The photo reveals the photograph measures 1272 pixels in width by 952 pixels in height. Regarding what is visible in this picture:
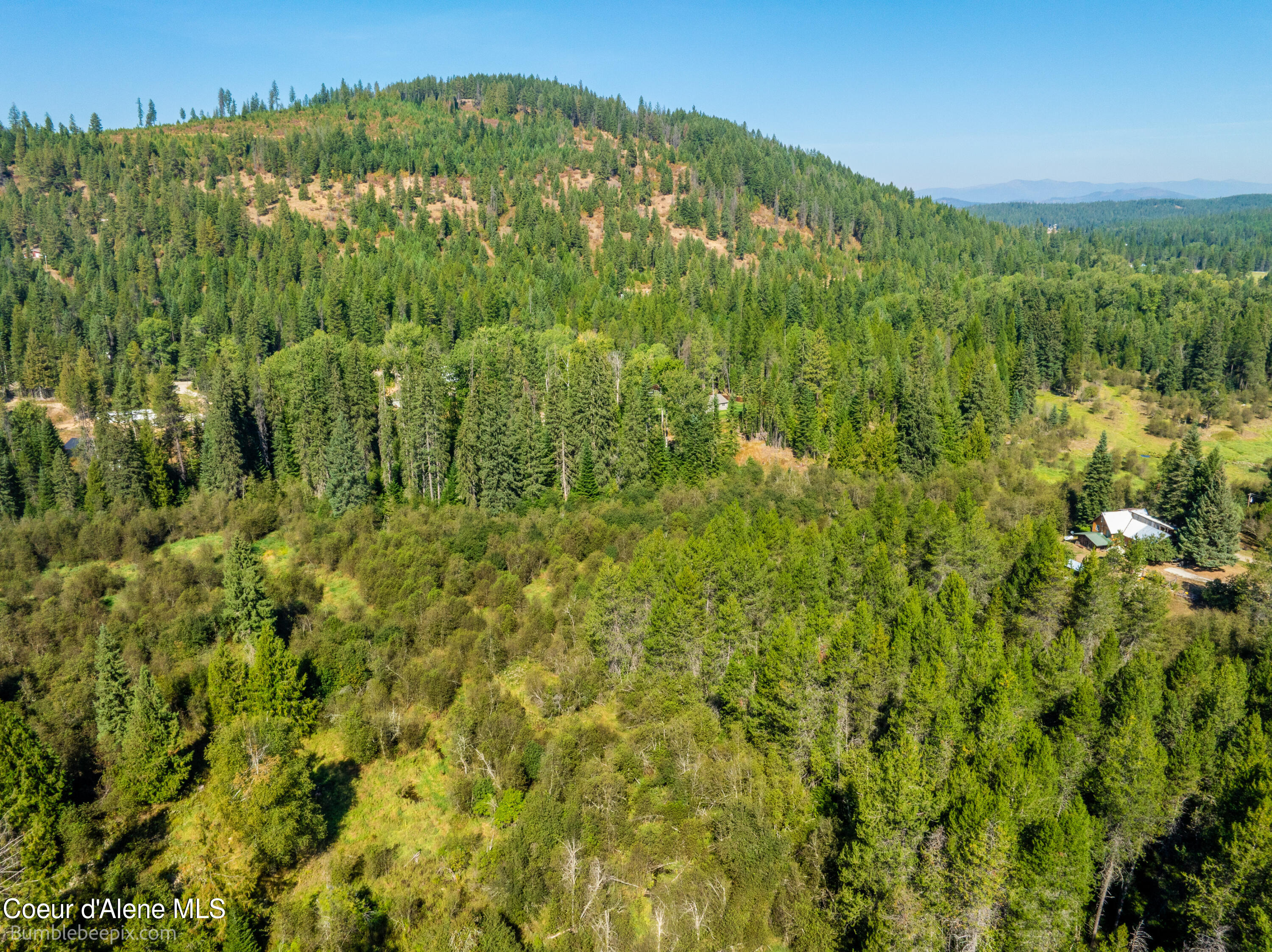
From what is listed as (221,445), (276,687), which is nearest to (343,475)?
(221,445)

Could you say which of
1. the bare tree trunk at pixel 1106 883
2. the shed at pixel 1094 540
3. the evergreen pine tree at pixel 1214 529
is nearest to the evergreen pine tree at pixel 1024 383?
the shed at pixel 1094 540

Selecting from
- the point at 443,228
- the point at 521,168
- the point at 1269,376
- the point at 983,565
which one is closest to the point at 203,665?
the point at 983,565

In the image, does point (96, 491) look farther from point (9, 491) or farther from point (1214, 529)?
point (1214, 529)

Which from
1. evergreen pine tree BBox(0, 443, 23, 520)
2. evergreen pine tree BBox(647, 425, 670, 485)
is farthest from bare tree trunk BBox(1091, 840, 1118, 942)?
evergreen pine tree BBox(0, 443, 23, 520)

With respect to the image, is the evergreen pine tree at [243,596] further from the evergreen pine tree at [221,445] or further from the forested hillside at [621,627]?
the evergreen pine tree at [221,445]

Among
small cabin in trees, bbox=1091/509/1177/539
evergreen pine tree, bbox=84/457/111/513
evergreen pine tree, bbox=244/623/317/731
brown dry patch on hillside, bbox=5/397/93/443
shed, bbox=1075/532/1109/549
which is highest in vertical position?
brown dry patch on hillside, bbox=5/397/93/443

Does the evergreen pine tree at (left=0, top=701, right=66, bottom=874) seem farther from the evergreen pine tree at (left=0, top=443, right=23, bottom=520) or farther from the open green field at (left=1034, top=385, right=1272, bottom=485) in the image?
the open green field at (left=1034, top=385, right=1272, bottom=485)

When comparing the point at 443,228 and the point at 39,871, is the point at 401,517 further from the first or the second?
the point at 443,228
